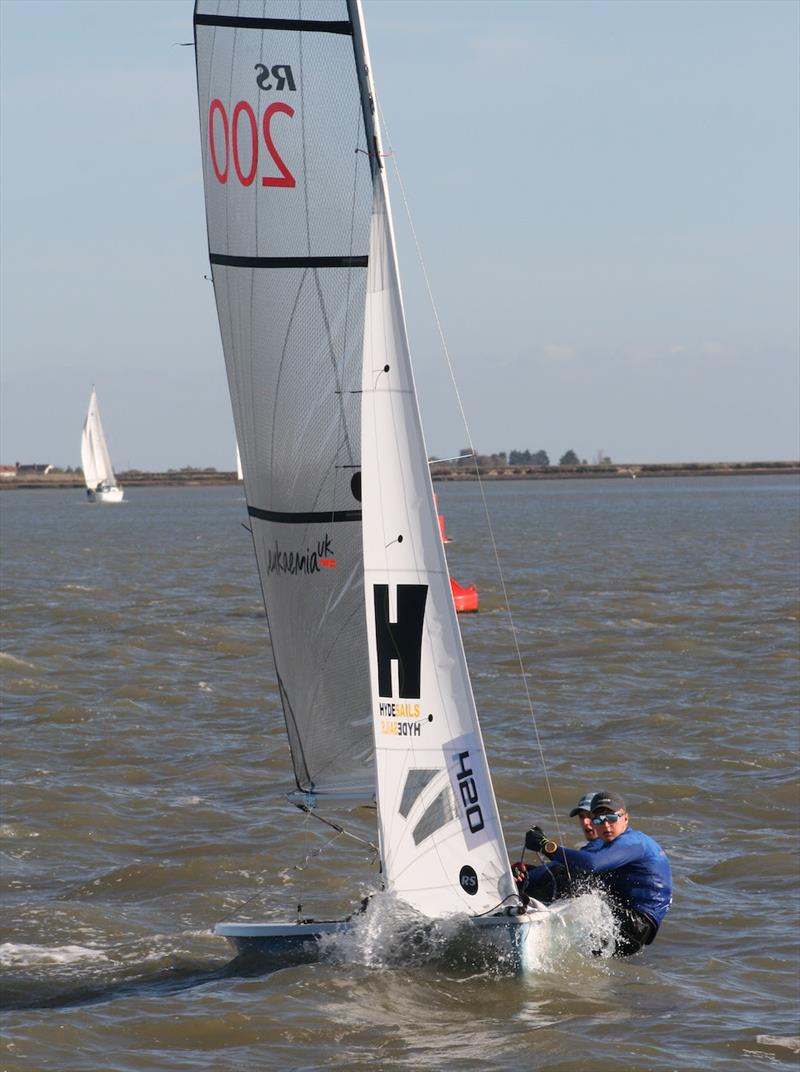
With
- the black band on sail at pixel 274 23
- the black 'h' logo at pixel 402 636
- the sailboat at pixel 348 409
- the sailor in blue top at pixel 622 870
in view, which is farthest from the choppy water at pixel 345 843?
the black band on sail at pixel 274 23

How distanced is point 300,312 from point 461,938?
14.1ft

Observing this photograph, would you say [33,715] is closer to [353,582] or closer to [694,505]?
[353,582]

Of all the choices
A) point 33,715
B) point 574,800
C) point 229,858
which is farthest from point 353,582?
point 33,715

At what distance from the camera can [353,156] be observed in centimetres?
1020

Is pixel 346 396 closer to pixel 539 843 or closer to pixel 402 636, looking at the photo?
pixel 402 636

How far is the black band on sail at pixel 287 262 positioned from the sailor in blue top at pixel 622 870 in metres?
3.97

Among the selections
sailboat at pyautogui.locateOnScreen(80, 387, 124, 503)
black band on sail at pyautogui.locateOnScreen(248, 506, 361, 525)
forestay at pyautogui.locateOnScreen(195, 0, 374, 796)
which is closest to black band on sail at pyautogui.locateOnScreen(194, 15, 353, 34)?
forestay at pyautogui.locateOnScreen(195, 0, 374, 796)

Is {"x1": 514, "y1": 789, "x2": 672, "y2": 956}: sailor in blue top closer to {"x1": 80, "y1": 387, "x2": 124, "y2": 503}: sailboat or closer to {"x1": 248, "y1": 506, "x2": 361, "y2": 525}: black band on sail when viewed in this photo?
{"x1": 248, "y1": 506, "x2": 361, "y2": 525}: black band on sail

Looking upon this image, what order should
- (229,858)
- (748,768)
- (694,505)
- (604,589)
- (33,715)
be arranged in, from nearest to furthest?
(229,858) → (748,768) → (33,715) → (604,589) → (694,505)

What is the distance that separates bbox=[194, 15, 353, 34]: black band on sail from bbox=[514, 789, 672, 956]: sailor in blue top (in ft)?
17.6

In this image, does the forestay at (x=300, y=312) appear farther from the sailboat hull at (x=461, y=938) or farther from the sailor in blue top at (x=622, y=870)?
the sailor in blue top at (x=622, y=870)

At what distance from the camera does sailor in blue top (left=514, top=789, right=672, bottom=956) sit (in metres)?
10.9

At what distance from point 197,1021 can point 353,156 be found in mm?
5694

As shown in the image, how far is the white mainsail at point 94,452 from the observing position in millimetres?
115375
